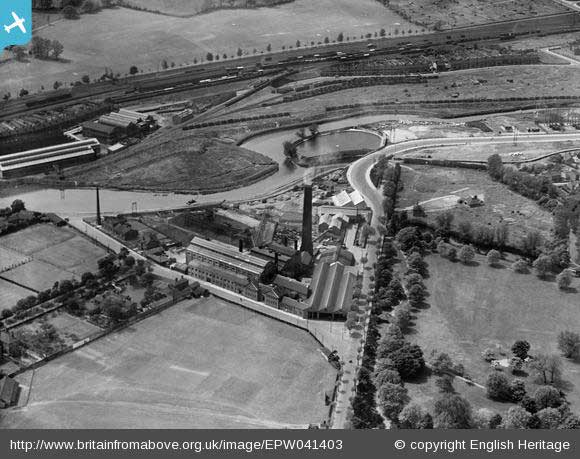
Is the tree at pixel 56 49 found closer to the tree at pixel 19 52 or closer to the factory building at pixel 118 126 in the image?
the tree at pixel 19 52

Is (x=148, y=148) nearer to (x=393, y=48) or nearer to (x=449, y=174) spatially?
(x=449, y=174)

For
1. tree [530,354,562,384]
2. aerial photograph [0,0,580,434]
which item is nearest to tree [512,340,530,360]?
aerial photograph [0,0,580,434]

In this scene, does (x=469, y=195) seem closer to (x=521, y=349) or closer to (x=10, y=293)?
(x=521, y=349)

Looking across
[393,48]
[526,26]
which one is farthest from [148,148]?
[526,26]

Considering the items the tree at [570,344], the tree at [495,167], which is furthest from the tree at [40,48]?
the tree at [570,344]

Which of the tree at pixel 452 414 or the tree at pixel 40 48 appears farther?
the tree at pixel 40 48

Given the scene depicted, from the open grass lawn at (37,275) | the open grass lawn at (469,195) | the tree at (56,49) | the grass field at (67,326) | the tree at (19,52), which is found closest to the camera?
the grass field at (67,326)
